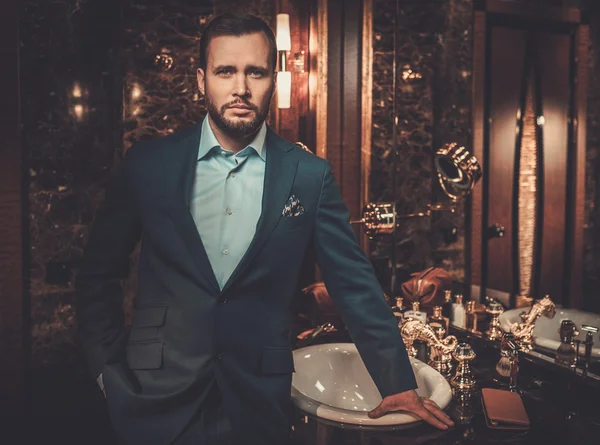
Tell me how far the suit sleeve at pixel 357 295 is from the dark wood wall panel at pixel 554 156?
79 cm

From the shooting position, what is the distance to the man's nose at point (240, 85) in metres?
1.40

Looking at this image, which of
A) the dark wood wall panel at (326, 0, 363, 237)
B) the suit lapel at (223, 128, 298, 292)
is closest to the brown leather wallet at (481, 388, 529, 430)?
the suit lapel at (223, 128, 298, 292)

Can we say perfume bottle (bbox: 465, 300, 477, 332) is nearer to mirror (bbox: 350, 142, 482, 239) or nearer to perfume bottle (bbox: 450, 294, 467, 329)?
perfume bottle (bbox: 450, 294, 467, 329)

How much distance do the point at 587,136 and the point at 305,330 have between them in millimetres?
1217

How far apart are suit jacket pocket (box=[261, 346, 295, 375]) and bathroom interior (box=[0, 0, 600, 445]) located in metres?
0.15

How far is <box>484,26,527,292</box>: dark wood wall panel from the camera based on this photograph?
6.85 ft

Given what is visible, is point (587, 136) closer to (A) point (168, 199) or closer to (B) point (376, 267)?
(B) point (376, 267)

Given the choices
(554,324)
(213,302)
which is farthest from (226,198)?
(554,324)

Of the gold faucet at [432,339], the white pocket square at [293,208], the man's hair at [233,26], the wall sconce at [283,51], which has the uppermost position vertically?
the wall sconce at [283,51]

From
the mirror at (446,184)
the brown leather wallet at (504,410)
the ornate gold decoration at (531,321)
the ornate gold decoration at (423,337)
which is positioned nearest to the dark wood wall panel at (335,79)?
the mirror at (446,184)

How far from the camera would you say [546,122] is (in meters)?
1.98

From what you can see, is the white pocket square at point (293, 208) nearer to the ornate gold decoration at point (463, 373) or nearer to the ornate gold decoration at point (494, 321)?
the ornate gold decoration at point (463, 373)

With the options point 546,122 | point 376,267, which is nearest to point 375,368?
point 546,122

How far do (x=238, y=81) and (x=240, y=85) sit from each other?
11 mm
